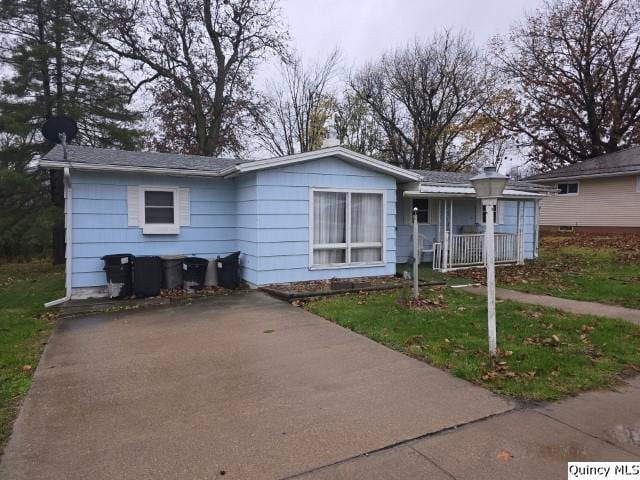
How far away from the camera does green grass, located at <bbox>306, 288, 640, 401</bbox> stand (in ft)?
12.8

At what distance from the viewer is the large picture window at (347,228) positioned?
30.1ft

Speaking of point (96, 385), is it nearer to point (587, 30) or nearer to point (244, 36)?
point (244, 36)

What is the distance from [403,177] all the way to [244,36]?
1462cm

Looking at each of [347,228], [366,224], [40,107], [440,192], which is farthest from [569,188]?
[40,107]

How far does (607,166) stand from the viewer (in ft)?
62.2

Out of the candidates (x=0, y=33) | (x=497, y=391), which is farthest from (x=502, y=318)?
(x=0, y=33)

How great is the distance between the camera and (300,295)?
25.3ft

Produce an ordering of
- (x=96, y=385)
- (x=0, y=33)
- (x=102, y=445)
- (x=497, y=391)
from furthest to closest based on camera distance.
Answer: (x=0, y=33) < (x=96, y=385) < (x=497, y=391) < (x=102, y=445)

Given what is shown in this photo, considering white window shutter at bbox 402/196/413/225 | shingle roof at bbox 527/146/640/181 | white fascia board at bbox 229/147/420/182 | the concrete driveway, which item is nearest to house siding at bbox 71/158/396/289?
white fascia board at bbox 229/147/420/182

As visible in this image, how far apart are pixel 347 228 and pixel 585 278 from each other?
5860 mm

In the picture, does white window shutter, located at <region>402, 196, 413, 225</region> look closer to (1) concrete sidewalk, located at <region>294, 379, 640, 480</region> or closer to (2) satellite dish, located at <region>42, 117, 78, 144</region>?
(2) satellite dish, located at <region>42, 117, 78, 144</region>

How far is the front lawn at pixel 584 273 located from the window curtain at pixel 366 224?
8.84 feet

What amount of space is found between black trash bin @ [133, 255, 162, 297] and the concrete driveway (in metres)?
2.51

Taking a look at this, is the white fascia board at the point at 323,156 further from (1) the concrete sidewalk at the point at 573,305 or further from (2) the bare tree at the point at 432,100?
(2) the bare tree at the point at 432,100
